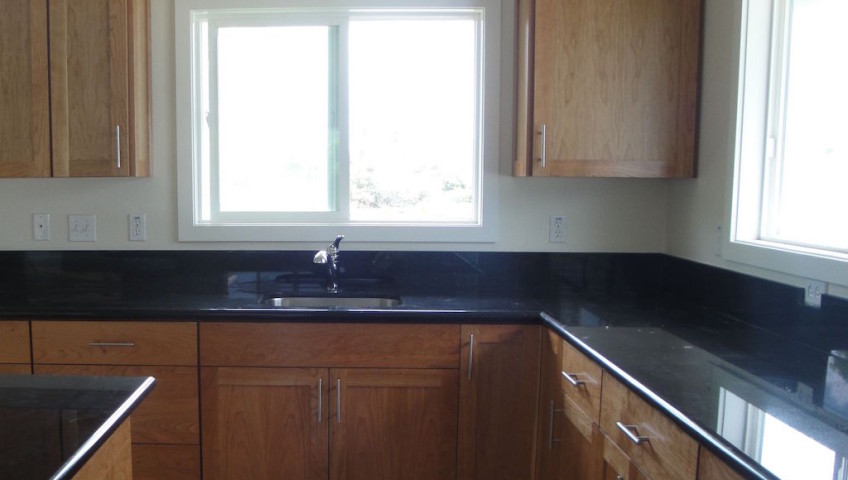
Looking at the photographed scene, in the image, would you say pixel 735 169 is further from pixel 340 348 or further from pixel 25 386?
pixel 25 386

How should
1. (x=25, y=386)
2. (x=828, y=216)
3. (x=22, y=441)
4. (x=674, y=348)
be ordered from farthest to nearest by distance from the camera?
1. (x=828, y=216)
2. (x=674, y=348)
3. (x=25, y=386)
4. (x=22, y=441)

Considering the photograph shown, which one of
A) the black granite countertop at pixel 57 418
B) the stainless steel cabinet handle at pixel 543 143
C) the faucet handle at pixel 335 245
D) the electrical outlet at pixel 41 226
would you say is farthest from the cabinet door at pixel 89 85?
the stainless steel cabinet handle at pixel 543 143

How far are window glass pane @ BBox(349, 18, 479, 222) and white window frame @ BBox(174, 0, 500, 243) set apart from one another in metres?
0.08

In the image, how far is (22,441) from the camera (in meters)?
0.85

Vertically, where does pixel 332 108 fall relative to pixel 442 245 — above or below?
above

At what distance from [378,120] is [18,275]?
5.31 feet

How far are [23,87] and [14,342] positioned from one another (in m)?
0.91

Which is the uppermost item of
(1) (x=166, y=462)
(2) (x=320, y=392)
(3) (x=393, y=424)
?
(2) (x=320, y=392)

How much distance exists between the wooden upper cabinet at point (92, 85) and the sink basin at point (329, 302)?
0.73 meters

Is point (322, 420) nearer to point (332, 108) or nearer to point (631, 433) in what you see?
point (631, 433)

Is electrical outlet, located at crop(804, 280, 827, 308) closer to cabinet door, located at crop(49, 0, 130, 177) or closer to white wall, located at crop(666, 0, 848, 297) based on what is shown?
white wall, located at crop(666, 0, 848, 297)

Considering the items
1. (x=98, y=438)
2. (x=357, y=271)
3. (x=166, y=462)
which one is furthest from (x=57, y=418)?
(x=357, y=271)

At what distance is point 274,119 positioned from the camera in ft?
8.27

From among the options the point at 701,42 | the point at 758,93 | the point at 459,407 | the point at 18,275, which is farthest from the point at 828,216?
the point at 18,275
